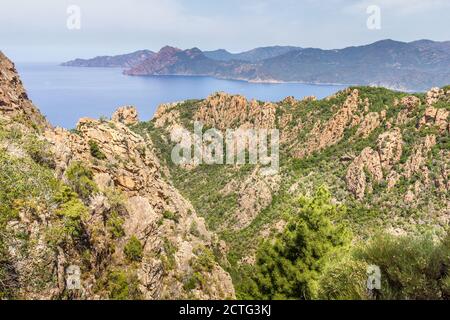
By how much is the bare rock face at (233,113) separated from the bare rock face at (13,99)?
6673cm

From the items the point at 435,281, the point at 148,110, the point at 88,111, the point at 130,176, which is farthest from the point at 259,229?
the point at 148,110

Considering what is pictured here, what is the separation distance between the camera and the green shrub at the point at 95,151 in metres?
27.1

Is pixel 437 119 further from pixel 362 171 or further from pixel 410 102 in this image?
pixel 362 171

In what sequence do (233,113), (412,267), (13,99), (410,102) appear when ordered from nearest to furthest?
(412,267)
(13,99)
(410,102)
(233,113)

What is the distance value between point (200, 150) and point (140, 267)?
77.3 meters

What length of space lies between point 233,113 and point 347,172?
2008 inches

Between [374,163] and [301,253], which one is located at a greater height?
[301,253]

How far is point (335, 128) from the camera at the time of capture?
76812 millimetres

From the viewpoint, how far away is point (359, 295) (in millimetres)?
12383

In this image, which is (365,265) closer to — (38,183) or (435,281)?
(435,281)

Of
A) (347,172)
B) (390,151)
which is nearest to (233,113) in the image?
(347,172)

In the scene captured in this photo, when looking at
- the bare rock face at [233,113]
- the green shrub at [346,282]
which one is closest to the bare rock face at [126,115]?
the bare rock face at [233,113]

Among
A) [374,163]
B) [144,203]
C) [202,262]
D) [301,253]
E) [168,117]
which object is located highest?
[168,117]

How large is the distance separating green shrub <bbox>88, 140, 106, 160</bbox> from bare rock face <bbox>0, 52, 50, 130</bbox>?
Result: 353cm
